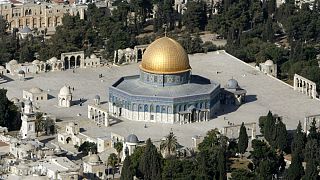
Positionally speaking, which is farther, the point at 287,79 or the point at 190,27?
the point at 190,27

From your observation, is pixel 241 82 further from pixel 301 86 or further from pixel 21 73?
pixel 21 73

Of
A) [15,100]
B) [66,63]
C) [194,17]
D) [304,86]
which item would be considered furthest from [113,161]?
[194,17]

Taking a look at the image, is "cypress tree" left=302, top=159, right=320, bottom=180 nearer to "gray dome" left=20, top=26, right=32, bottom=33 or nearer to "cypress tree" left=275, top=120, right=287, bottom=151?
"cypress tree" left=275, top=120, right=287, bottom=151

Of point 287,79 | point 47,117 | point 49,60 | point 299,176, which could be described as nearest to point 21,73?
point 49,60

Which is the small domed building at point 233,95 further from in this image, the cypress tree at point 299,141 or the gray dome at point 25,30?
the gray dome at point 25,30

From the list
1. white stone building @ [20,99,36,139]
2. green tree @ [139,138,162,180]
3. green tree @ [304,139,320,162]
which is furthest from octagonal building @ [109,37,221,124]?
green tree @ [139,138,162,180]

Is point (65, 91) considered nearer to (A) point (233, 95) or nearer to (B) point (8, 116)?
(B) point (8, 116)
